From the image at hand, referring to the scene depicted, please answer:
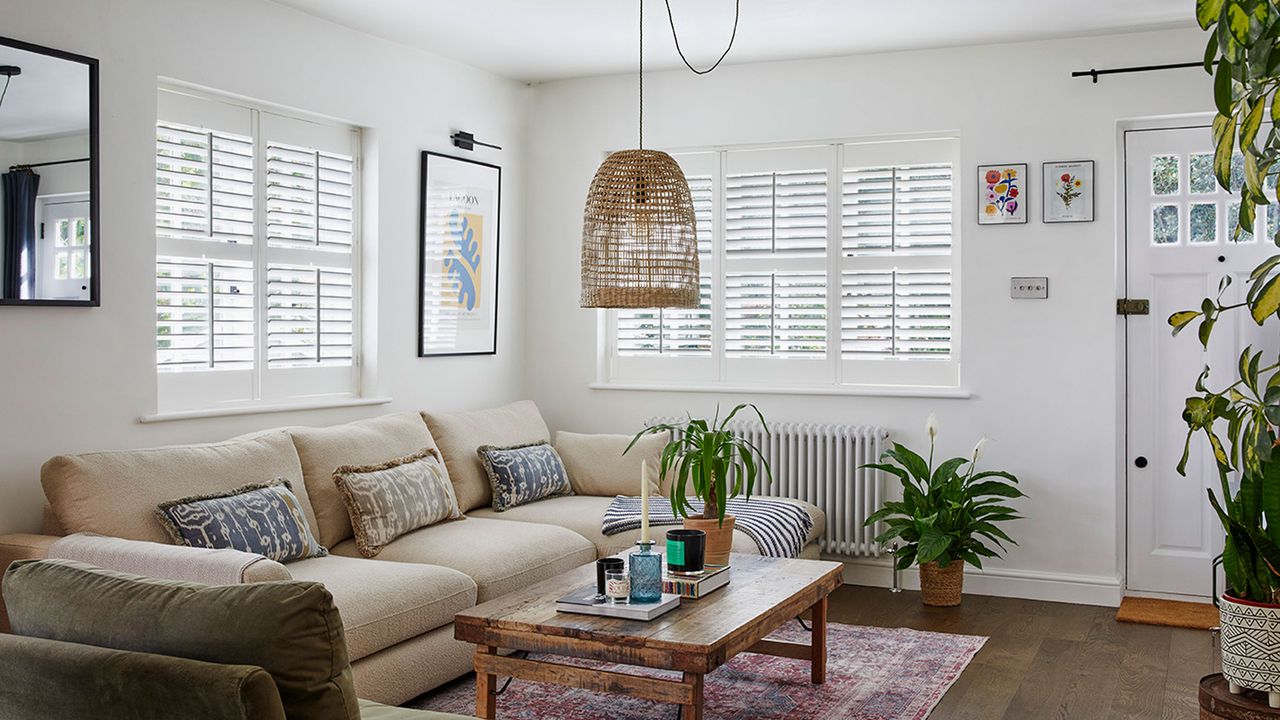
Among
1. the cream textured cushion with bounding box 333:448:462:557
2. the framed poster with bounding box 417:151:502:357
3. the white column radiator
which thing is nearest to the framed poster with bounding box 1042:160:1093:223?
Result: the white column radiator

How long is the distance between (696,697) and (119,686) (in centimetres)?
169

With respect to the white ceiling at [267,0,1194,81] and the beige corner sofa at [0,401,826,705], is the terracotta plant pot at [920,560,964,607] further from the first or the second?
the white ceiling at [267,0,1194,81]

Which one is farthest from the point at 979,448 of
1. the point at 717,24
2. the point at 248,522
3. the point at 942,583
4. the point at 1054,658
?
the point at 248,522

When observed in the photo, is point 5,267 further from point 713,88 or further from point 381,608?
point 713,88

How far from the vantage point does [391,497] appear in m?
4.20

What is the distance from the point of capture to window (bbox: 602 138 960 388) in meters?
5.44

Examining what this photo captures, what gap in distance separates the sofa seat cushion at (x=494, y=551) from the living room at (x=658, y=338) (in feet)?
0.07

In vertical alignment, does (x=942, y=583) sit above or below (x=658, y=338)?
below

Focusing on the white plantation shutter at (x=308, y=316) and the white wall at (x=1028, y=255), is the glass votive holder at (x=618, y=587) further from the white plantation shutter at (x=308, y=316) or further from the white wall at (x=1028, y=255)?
the white wall at (x=1028, y=255)

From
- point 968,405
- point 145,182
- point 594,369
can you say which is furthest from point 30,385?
point 968,405

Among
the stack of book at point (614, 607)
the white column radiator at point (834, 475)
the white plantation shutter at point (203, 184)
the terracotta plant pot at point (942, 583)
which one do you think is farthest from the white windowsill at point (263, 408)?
the terracotta plant pot at point (942, 583)

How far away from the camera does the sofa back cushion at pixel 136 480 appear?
10.9 ft

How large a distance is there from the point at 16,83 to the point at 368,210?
5.79 ft

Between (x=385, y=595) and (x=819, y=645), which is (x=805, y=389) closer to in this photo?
(x=819, y=645)
